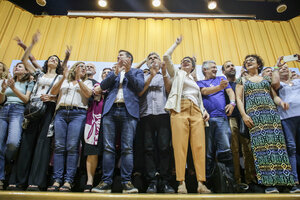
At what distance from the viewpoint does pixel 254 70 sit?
236 cm

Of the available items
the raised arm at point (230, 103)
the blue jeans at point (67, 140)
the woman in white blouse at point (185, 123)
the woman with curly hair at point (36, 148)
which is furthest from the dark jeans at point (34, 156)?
the raised arm at point (230, 103)

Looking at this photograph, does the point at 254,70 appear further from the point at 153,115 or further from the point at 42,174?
the point at 42,174

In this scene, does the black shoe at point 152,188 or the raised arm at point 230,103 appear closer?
the black shoe at point 152,188

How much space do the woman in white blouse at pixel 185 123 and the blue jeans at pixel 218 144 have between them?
193 millimetres

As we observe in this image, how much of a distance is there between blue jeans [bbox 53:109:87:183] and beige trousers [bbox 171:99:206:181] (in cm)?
93

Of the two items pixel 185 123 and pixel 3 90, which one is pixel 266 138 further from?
pixel 3 90

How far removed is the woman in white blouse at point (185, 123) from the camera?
5.77 ft

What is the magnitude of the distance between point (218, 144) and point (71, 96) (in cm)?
158

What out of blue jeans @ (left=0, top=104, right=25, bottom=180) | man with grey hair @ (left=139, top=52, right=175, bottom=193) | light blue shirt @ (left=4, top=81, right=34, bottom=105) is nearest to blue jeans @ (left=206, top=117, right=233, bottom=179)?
man with grey hair @ (left=139, top=52, right=175, bottom=193)

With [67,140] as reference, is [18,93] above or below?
above

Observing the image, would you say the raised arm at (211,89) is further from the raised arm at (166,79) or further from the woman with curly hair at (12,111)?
the woman with curly hair at (12,111)

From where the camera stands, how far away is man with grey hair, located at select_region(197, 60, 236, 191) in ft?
6.53

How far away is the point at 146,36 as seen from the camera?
15.0 feet

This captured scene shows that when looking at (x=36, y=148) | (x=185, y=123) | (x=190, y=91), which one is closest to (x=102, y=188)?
(x=36, y=148)
